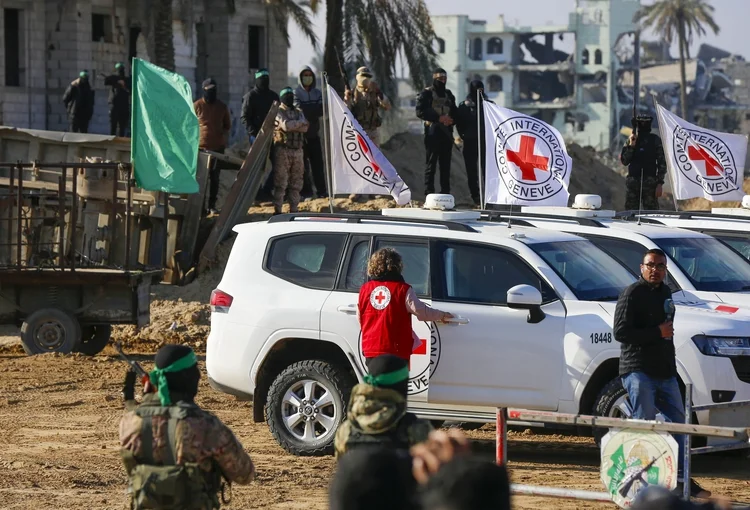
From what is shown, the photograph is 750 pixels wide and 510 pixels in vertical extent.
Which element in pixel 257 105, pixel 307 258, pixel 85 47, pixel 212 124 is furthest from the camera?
pixel 85 47

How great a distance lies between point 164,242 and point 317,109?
3.44 meters

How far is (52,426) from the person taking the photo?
468 inches

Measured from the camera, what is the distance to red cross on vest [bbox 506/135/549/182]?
14070 millimetres

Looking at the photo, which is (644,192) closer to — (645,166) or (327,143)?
(645,166)

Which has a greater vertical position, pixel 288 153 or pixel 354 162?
pixel 288 153

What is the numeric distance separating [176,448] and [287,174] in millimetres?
13913

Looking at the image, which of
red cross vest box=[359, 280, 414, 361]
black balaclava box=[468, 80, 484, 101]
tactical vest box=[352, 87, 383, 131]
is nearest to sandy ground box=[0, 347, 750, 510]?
red cross vest box=[359, 280, 414, 361]

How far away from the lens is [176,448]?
5676 mm

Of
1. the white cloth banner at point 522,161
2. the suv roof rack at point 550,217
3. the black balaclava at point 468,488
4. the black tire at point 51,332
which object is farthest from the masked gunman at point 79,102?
the black balaclava at point 468,488

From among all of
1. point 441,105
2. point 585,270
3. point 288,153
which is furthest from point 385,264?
point 441,105

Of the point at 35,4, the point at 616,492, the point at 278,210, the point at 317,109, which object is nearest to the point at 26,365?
the point at 278,210

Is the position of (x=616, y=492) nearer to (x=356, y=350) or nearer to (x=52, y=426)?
(x=356, y=350)

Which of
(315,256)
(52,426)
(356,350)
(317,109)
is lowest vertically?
(52,426)

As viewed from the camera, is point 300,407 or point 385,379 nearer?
point 385,379
